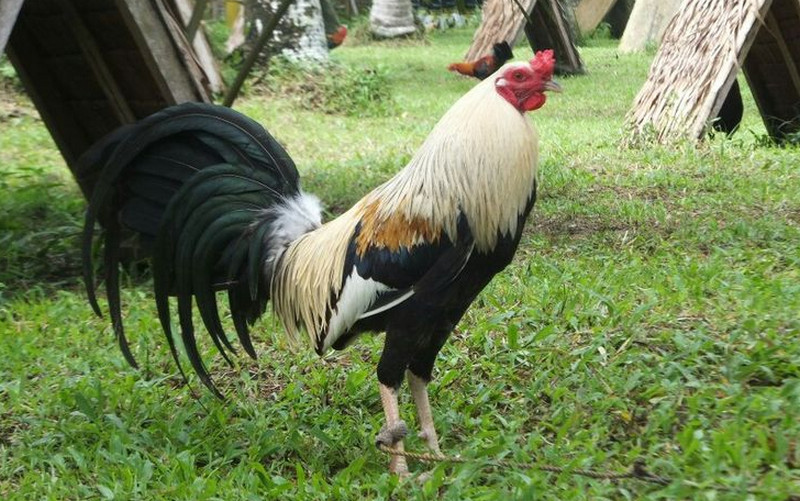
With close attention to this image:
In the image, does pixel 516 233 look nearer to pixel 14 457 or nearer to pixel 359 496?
pixel 359 496

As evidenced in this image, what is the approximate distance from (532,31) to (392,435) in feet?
34.9

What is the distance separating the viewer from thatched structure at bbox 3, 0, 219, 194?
5316mm

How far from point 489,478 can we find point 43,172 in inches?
221

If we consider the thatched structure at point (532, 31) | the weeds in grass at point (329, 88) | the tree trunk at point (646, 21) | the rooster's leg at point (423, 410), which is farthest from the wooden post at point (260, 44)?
the tree trunk at point (646, 21)

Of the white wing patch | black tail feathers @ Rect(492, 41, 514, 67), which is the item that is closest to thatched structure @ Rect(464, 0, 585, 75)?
black tail feathers @ Rect(492, 41, 514, 67)

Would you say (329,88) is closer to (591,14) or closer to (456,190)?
(456,190)

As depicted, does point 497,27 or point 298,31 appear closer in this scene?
point 298,31

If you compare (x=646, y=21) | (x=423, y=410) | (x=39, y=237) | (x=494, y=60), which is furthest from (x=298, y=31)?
(x=423, y=410)

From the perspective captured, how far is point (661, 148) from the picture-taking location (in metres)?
7.90

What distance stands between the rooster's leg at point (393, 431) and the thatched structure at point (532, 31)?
10.2 meters

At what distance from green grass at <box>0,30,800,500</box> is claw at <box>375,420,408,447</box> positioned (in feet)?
0.38

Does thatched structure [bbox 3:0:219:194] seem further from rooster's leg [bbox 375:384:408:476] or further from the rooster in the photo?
rooster's leg [bbox 375:384:408:476]

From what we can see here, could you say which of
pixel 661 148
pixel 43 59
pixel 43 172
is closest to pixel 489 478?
pixel 43 59

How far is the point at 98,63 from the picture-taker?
5574mm
